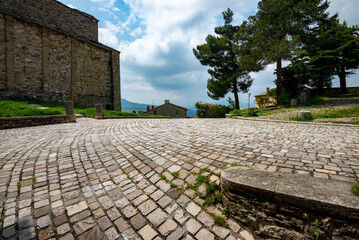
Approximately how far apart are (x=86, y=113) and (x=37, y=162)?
11241 millimetres

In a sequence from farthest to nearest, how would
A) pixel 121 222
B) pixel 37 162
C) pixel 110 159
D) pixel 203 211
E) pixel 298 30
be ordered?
pixel 298 30 → pixel 110 159 → pixel 37 162 → pixel 203 211 → pixel 121 222

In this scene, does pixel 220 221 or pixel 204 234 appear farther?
pixel 220 221

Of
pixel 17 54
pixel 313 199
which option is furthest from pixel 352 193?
pixel 17 54

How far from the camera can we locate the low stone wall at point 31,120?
270 inches

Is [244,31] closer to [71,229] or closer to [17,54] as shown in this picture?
[71,229]

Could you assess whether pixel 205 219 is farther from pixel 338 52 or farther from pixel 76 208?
pixel 338 52

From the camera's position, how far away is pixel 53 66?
54.5 ft

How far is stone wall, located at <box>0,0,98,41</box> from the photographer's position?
53.8 feet

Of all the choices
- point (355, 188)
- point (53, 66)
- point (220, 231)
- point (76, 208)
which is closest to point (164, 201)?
point (220, 231)

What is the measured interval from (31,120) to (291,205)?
1091 cm

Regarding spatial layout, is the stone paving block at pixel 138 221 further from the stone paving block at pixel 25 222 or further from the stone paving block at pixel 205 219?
the stone paving block at pixel 25 222

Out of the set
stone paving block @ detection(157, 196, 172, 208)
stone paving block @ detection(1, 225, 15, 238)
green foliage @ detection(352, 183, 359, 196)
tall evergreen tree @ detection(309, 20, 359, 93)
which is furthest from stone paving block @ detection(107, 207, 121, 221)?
tall evergreen tree @ detection(309, 20, 359, 93)

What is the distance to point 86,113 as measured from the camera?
509 inches

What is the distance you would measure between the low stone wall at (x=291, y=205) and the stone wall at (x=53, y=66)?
20973mm
